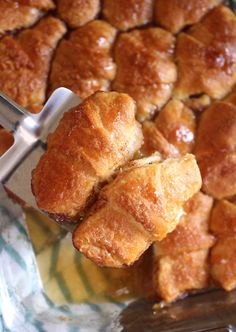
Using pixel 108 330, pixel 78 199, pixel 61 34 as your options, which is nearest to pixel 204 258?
pixel 108 330

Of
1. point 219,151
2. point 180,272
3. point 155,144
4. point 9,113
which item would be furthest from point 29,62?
point 180,272

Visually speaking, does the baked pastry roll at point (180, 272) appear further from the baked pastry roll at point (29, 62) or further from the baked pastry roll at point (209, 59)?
the baked pastry roll at point (29, 62)

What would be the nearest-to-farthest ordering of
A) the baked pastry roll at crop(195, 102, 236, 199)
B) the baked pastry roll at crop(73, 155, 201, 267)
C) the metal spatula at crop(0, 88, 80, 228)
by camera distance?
1. the baked pastry roll at crop(73, 155, 201, 267)
2. the metal spatula at crop(0, 88, 80, 228)
3. the baked pastry roll at crop(195, 102, 236, 199)

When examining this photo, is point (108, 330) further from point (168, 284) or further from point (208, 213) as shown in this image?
point (208, 213)

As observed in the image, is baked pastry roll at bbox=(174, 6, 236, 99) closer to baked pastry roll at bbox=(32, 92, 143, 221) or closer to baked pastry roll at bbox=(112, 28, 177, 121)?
baked pastry roll at bbox=(112, 28, 177, 121)

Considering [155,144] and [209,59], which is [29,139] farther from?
[209,59]

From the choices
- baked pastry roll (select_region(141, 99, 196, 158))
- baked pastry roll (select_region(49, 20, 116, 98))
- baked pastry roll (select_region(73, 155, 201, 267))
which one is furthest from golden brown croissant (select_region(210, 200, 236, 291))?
baked pastry roll (select_region(49, 20, 116, 98))
